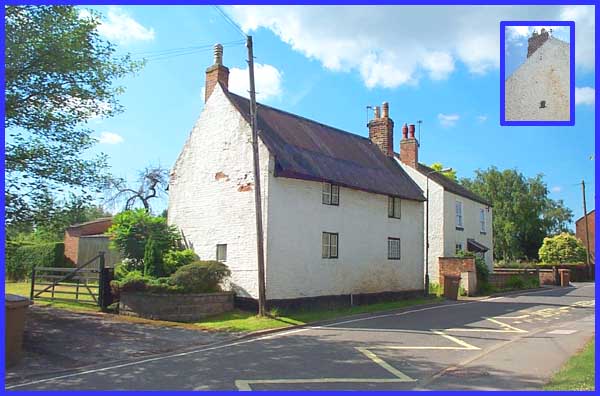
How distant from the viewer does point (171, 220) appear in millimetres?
22297

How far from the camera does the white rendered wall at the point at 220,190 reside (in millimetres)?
19406

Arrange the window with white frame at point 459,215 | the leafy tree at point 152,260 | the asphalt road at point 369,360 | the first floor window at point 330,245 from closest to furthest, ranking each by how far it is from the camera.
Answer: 1. the asphalt road at point 369,360
2. the leafy tree at point 152,260
3. the first floor window at point 330,245
4. the window with white frame at point 459,215

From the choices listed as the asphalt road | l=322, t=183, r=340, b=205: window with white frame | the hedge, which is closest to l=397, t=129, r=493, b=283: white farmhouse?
l=322, t=183, r=340, b=205: window with white frame

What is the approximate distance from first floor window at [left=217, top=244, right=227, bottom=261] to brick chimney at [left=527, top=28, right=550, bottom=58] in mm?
15413

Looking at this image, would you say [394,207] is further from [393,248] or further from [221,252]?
[221,252]

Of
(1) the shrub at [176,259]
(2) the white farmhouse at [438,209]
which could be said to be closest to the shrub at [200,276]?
(1) the shrub at [176,259]

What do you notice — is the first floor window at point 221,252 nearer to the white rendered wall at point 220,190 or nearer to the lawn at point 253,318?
the white rendered wall at point 220,190

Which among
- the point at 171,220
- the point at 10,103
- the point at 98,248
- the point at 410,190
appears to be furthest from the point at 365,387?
the point at 98,248

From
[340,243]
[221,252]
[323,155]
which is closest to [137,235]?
[221,252]

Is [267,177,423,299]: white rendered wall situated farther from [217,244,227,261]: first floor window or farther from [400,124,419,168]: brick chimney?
[400,124,419,168]: brick chimney

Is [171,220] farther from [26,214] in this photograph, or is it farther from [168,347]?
[168,347]

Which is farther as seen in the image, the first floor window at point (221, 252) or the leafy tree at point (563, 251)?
→ the leafy tree at point (563, 251)

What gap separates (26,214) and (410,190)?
18.2 meters

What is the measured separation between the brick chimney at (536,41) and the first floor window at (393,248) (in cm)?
1950
